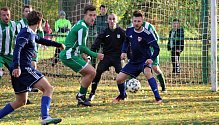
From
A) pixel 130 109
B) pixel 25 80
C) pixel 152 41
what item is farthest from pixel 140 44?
pixel 25 80

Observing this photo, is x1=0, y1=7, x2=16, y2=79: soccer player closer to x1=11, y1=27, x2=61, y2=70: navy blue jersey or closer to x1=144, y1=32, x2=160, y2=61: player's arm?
x1=11, y1=27, x2=61, y2=70: navy blue jersey

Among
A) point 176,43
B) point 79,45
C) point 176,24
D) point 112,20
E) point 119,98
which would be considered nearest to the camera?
point 79,45

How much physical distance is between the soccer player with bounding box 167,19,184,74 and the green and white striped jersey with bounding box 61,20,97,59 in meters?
4.85

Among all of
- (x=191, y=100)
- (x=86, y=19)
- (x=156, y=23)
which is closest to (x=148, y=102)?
(x=191, y=100)

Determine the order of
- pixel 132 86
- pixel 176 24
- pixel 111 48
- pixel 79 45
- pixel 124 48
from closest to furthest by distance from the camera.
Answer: pixel 79 45 → pixel 124 48 → pixel 132 86 → pixel 111 48 → pixel 176 24

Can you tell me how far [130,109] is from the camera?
9.86 m

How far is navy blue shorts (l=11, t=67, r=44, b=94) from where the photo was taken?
26.3 ft

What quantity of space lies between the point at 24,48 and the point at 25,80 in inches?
18.5

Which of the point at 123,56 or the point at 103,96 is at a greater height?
the point at 123,56

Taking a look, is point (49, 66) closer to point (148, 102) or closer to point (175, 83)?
point (175, 83)

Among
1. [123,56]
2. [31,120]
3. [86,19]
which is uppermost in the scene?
[86,19]

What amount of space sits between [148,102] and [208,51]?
3962 mm

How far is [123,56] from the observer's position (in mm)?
10797

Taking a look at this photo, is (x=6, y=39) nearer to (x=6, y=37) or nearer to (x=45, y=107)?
(x=6, y=37)
